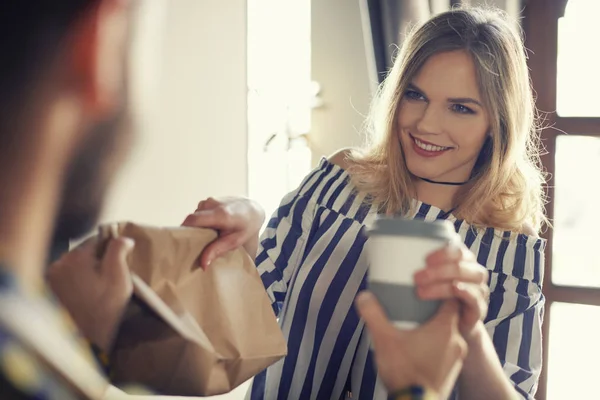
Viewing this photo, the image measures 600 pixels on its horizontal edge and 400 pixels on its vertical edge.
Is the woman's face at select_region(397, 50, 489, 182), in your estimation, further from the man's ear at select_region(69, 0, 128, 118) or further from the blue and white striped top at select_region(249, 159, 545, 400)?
the man's ear at select_region(69, 0, 128, 118)

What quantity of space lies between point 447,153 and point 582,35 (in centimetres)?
97

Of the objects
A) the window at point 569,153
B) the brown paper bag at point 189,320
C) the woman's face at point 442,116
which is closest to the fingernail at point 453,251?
the brown paper bag at point 189,320

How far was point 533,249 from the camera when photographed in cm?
96

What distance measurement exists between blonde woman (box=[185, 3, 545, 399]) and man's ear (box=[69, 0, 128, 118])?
61 centimetres

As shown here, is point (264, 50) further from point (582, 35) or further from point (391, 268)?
point (582, 35)

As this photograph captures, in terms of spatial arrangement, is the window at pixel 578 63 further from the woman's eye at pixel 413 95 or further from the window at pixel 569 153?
the woman's eye at pixel 413 95

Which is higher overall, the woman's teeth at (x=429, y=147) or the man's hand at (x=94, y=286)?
the woman's teeth at (x=429, y=147)

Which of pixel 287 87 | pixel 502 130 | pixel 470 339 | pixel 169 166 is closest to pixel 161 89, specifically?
pixel 169 166

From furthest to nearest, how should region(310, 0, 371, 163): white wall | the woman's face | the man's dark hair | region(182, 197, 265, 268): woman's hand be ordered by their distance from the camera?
region(310, 0, 371, 163): white wall
the woman's face
region(182, 197, 265, 268): woman's hand
the man's dark hair

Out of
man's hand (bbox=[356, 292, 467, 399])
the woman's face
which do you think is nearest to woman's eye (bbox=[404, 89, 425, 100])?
the woman's face

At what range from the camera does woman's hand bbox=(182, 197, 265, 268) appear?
1.83 ft

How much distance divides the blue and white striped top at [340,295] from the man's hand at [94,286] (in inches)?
20.7

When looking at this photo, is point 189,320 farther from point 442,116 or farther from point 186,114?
point 442,116

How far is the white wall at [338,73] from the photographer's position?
184 cm
